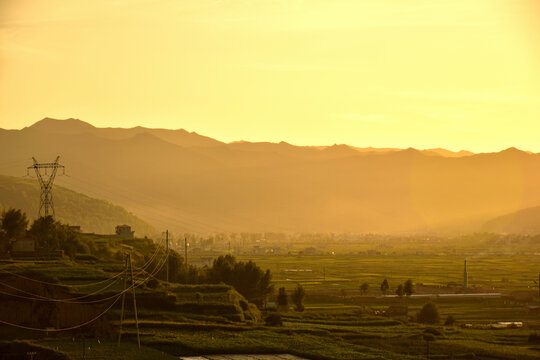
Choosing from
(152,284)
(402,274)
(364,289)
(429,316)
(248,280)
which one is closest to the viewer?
(152,284)

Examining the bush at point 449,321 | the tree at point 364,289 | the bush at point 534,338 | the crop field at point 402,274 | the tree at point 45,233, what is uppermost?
the tree at point 45,233

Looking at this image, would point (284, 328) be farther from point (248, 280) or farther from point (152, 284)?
point (248, 280)

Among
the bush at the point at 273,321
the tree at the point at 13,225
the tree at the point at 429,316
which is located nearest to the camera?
the bush at the point at 273,321

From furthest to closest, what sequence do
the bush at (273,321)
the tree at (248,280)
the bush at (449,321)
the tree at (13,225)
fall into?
1. the tree at (13,225)
2. the tree at (248,280)
3. the bush at (449,321)
4. the bush at (273,321)

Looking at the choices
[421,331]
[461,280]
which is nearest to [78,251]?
[421,331]

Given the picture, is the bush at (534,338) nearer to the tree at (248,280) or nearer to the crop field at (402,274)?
the tree at (248,280)

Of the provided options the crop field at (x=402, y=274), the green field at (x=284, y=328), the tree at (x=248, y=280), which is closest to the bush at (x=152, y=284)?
the green field at (x=284, y=328)

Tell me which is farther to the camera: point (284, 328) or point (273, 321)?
point (273, 321)

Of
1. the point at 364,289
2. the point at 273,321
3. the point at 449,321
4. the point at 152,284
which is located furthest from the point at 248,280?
the point at 364,289

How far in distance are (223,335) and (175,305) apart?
814 centimetres

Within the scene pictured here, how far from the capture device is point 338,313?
3588 inches

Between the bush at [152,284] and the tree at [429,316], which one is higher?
the bush at [152,284]

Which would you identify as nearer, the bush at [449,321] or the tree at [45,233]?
the bush at [449,321]

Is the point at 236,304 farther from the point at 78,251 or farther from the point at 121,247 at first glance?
the point at 121,247
